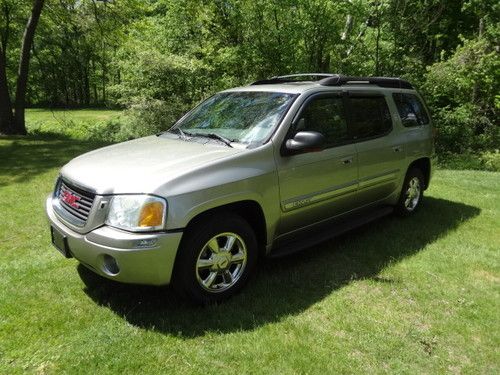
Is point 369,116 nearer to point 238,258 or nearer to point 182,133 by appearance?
point 182,133

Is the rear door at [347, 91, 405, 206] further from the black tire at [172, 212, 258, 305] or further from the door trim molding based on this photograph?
the black tire at [172, 212, 258, 305]

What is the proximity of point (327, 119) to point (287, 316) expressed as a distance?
2.10 m

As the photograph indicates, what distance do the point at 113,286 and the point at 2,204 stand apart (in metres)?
3.74

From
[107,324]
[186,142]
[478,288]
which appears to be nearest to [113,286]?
[107,324]

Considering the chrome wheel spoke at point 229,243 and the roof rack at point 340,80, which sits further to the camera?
the roof rack at point 340,80

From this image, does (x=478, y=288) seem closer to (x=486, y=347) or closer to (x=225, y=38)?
(x=486, y=347)

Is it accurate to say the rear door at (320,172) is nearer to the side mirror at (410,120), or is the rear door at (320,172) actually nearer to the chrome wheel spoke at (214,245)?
the chrome wheel spoke at (214,245)

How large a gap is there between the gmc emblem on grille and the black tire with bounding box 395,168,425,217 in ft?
13.7

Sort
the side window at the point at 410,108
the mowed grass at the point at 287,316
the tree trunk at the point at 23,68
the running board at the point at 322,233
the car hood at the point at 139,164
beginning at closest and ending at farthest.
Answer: the mowed grass at the point at 287,316, the car hood at the point at 139,164, the running board at the point at 322,233, the side window at the point at 410,108, the tree trunk at the point at 23,68

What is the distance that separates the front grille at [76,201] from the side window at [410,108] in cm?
408

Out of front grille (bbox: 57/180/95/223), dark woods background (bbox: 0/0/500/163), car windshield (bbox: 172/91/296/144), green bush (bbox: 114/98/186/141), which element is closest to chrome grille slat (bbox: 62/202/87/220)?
front grille (bbox: 57/180/95/223)

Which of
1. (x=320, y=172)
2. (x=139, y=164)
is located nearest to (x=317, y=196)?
(x=320, y=172)

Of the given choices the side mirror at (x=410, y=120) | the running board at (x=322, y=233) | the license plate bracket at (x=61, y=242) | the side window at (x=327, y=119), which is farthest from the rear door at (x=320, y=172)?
the license plate bracket at (x=61, y=242)

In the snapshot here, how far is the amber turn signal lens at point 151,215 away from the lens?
11.1ft
